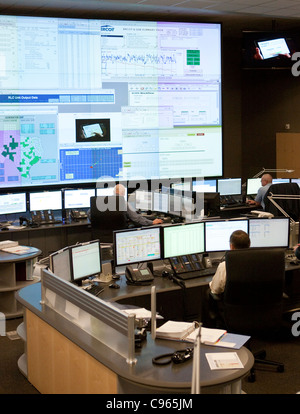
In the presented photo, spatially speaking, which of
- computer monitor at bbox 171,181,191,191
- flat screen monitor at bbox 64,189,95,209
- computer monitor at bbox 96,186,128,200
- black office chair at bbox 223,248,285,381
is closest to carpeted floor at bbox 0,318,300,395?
black office chair at bbox 223,248,285,381

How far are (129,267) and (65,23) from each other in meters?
5.02

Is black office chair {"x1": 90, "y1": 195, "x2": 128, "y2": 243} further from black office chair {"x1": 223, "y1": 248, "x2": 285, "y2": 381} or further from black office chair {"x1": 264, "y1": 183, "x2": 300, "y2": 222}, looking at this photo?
black office chair {"x1": 223, "y1": 248, "x2": 285, "y2": 381}

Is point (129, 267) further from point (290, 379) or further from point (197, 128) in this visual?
point (197, 128)

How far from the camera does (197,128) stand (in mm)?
10109

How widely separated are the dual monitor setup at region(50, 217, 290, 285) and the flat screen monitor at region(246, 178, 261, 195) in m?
4.33

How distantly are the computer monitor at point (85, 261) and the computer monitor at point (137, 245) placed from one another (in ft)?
0.67

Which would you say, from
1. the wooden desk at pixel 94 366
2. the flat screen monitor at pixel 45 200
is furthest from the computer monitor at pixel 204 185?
the wooden desk at pixel 94 366

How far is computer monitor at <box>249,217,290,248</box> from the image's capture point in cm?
586

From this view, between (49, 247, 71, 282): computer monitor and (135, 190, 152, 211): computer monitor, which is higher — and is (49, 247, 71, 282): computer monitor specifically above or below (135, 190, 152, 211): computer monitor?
below

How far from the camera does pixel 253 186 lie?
10273mm

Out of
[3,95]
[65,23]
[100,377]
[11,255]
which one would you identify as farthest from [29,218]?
[100,377]

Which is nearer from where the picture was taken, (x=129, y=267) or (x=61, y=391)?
(x=61, y=391)

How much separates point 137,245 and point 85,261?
0.56m

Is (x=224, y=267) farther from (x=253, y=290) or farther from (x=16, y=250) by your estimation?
(x=16, y=250)
